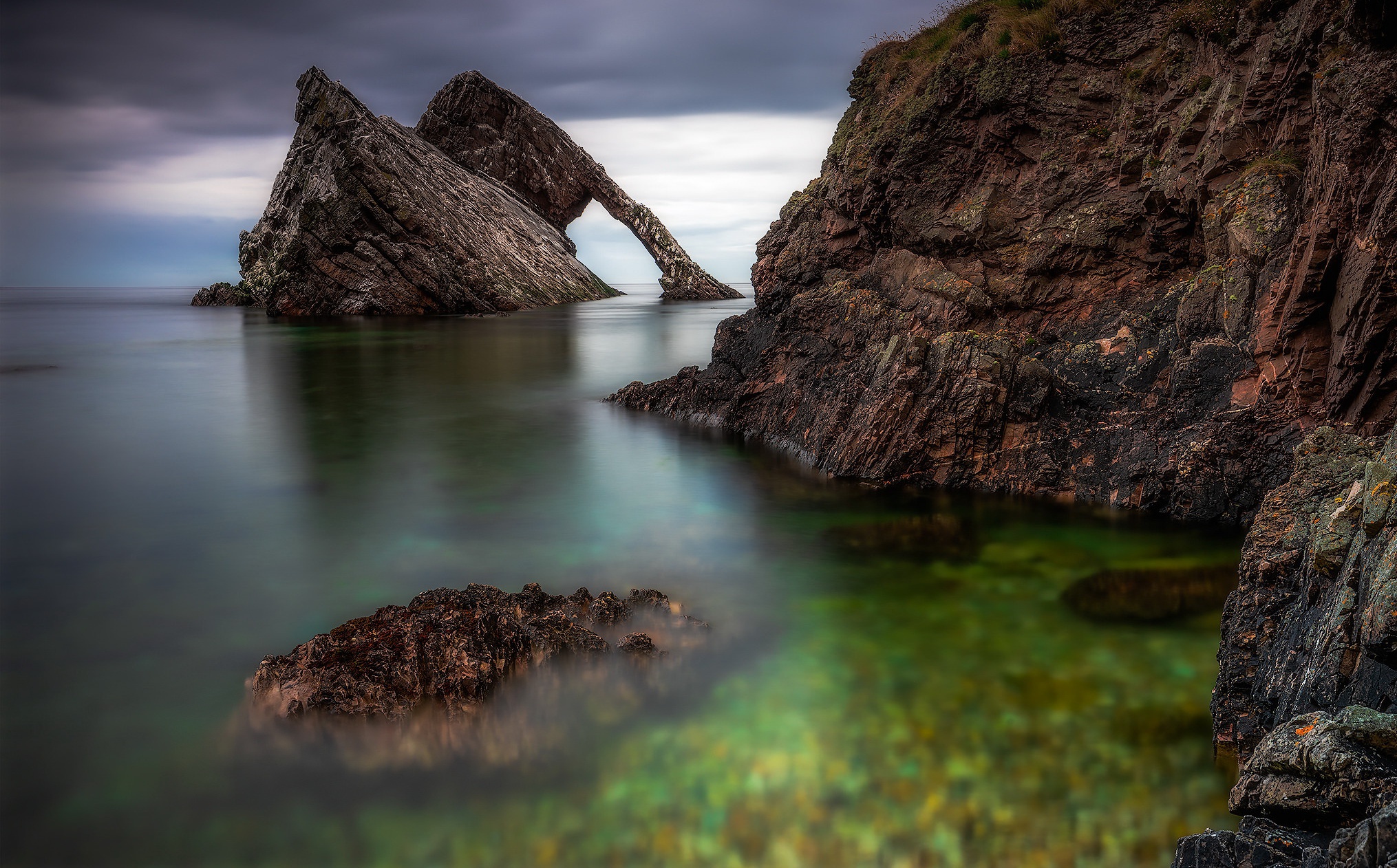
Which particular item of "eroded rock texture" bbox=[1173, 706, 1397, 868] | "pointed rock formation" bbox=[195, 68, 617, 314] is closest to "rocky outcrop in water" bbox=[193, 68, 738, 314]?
"pointed rock formation" bbox=[195, 68, 617, 314]

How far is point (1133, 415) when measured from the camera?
11.1 meters

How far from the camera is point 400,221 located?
4738 centimetres

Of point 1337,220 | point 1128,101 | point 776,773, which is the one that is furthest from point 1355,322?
point 776,773

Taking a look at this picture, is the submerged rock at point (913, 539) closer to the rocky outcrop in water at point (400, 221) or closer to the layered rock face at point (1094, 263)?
the layered rock face at point (1094, 263)

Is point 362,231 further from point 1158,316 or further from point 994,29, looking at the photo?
point 1158,316

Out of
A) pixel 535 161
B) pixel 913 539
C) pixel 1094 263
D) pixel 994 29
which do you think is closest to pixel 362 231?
pixel 535 161

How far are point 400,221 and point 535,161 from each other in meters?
23.1

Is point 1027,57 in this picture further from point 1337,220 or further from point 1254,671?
point 1254,671

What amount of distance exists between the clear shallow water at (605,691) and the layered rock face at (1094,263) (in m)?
1.10

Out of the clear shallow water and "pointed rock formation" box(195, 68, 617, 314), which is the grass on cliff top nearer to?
the clear shallow water

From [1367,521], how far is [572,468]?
10.9 m

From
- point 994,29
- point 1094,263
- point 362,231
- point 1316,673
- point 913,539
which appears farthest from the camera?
point 362,231

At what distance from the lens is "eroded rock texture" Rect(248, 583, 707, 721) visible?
6.23 meters

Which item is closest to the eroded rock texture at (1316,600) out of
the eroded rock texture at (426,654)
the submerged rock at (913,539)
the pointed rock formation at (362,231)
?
the submerged rock at (913,539)
